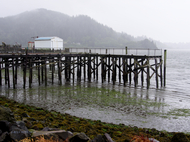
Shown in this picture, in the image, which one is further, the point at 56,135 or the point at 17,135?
Result: the point at 56,135

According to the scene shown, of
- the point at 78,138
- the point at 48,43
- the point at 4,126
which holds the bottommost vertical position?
the point at 78,138

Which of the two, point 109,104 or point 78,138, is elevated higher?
point 78,138

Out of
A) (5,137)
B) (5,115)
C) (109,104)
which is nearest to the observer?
(5,137)

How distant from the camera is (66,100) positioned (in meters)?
18.1

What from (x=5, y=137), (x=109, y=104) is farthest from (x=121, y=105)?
(x=5, y=137)

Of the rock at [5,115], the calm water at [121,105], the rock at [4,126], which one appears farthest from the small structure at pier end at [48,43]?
the rock at [4,126]

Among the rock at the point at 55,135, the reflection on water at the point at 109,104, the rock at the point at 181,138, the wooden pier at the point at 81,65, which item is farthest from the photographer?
the wooden pier at the point at 81,65

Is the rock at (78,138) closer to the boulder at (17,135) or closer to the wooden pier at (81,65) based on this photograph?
the boulder at (17,135)

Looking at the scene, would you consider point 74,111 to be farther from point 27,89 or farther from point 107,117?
point 27,89

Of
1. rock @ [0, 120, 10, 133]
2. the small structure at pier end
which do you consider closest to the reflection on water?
rock @ [0, 120, 10, 133]

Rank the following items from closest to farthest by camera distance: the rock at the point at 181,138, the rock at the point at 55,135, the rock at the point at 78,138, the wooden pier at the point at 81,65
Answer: the rock at the point at 55,135 < the rock at the point at 78,138 < the rock at the point at 181,138 < the wooden pier at the point at 81,65

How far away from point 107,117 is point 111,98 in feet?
18.2

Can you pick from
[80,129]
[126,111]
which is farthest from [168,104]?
[80,129]

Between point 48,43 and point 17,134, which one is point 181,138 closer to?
point 17,134
